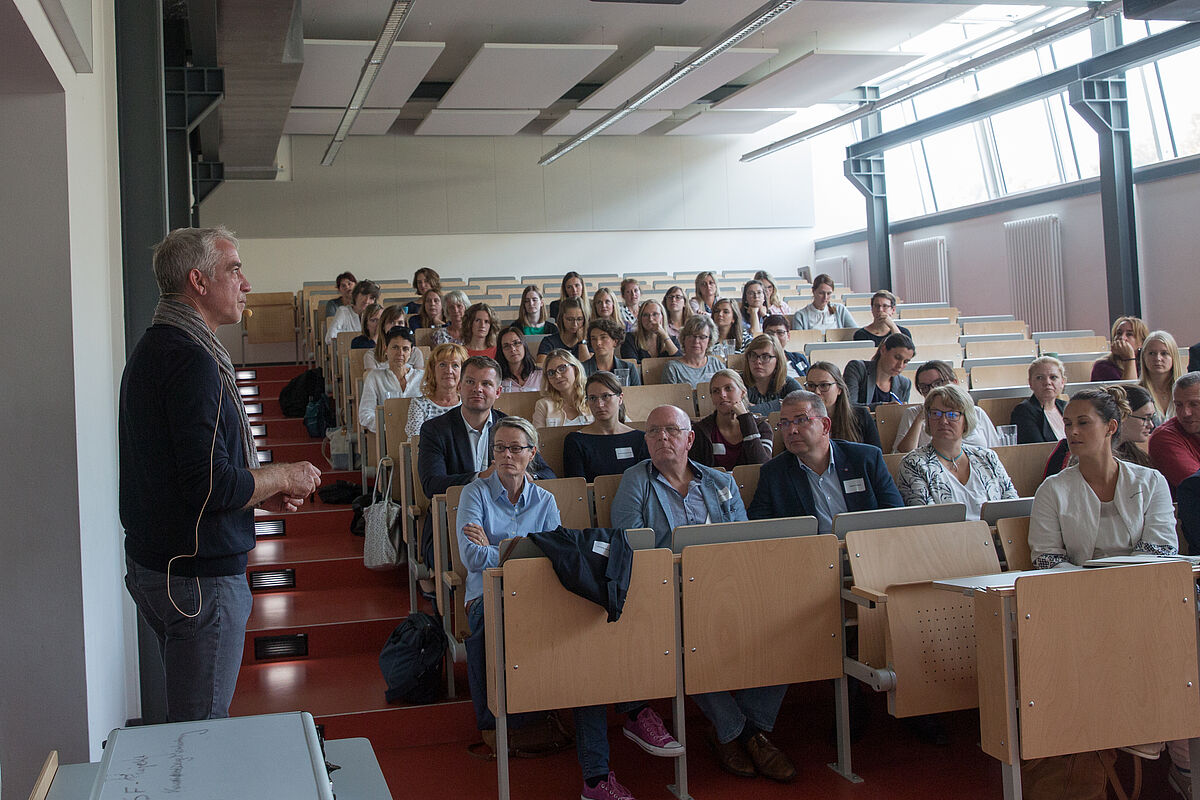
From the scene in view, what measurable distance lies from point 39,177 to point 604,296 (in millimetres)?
4122

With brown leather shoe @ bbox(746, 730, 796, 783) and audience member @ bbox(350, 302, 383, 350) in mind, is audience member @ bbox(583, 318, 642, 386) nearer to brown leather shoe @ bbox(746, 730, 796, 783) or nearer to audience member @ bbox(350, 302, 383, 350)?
audience member @ bbox(350, 302, 383, 350)

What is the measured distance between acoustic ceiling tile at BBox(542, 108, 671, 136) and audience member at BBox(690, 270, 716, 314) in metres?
4.13

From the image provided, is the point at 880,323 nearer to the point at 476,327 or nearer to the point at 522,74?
the point at 476,327

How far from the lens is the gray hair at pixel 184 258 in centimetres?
182

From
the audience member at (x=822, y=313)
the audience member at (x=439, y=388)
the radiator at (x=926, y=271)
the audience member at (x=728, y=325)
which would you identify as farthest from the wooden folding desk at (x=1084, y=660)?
the radiator at (x=926, y=271)

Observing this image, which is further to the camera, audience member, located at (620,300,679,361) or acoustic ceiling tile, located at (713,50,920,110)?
acoustic ceiling tile, located at (713,50,920,110)

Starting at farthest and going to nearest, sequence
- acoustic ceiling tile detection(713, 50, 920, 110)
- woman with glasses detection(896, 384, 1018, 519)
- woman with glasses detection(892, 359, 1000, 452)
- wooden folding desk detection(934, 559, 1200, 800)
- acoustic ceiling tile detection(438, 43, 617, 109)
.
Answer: acoustic ceiling tile detection(713, 50, 920, 110), acoustic ceiling tile detection(438, 43, 617, 109), woman with glasses detection(892, 359, 1000, 452), woman with glasses detection(896, 384, 1018, 519), wooden folding desk detection(934, 559, 1200, 800)

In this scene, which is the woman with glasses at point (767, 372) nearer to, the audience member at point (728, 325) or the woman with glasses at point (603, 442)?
the woman with glasses at point (603, 442)

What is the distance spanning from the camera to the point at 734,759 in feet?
10.2

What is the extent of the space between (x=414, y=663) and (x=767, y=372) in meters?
2.39

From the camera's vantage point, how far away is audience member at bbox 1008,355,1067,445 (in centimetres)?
468

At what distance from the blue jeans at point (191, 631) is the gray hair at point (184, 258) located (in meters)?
0.53

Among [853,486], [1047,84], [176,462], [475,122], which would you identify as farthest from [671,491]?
[475,122]

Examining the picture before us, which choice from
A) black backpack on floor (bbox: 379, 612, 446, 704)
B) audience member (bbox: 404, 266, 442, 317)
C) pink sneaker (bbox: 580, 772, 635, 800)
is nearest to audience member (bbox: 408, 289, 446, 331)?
audience member (bbox: 404, 266, 442, 317)
